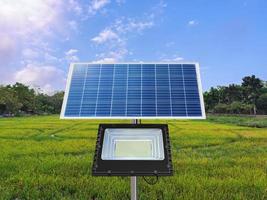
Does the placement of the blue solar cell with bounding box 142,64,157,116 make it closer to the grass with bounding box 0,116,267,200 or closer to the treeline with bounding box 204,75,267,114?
the grass with bounding box 0,116,267,200

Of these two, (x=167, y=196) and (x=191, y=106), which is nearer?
(x=191, y=106)

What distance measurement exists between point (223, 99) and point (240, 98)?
347 cm

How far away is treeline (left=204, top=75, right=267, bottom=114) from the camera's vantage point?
59188 mm

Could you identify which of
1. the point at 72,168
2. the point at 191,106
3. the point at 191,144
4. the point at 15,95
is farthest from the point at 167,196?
the point at 15,95

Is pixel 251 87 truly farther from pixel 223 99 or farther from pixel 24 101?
pixel 24 101

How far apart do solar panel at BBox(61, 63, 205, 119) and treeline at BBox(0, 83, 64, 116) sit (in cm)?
5494

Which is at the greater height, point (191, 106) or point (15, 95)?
point (15, 95)

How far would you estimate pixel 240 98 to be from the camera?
209ft

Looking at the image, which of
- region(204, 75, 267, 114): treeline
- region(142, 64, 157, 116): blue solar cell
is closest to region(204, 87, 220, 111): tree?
region(204, 75, 267, 114): treeline

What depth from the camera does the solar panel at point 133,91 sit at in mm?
4371

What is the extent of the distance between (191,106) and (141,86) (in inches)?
25.7

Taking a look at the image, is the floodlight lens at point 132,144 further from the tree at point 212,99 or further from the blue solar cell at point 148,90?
the tree at point 212,99

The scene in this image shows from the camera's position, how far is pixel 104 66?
4.91 meters

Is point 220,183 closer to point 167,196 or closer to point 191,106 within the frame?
point 167,196
